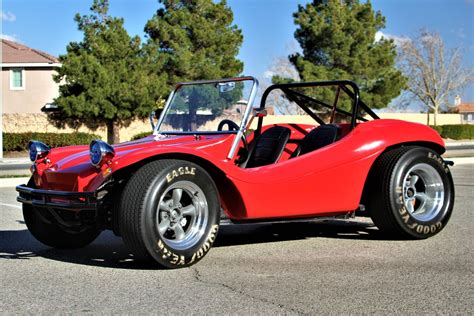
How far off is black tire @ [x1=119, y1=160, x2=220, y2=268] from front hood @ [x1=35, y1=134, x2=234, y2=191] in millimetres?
128

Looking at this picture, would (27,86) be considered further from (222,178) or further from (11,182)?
(222,178)

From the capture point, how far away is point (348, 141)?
22.2ft

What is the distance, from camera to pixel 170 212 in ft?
18.7

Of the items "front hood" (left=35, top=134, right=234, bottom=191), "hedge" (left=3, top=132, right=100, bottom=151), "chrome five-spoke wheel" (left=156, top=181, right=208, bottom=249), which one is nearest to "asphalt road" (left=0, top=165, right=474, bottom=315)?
"chrome five-spoke wheel" (left=156, top=181, right=208, bottom=249)

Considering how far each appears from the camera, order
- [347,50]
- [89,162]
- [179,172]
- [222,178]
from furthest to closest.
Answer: [347,50] < [89,162] < [222,178] < [179,172]

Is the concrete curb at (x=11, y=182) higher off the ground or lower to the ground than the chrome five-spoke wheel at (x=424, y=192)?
lower

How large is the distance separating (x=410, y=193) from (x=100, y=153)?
10.5ft

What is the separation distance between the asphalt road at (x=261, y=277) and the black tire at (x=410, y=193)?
0.16 m

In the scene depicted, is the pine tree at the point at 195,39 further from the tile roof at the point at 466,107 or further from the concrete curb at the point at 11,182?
the tile roof at the point at 466,107

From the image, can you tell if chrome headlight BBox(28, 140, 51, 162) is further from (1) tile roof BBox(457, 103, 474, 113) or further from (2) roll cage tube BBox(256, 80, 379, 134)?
(1) tile roof BBox(457, 103, 474, 113)

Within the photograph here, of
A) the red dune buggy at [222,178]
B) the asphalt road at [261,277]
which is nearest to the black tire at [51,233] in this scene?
the red dune buggy at [222,178]

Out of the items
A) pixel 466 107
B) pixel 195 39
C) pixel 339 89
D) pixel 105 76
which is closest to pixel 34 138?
pixel 105 76

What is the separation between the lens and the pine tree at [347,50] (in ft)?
138

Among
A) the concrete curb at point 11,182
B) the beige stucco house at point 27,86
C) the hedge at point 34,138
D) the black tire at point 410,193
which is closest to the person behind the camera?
the black tire at point 410,193
